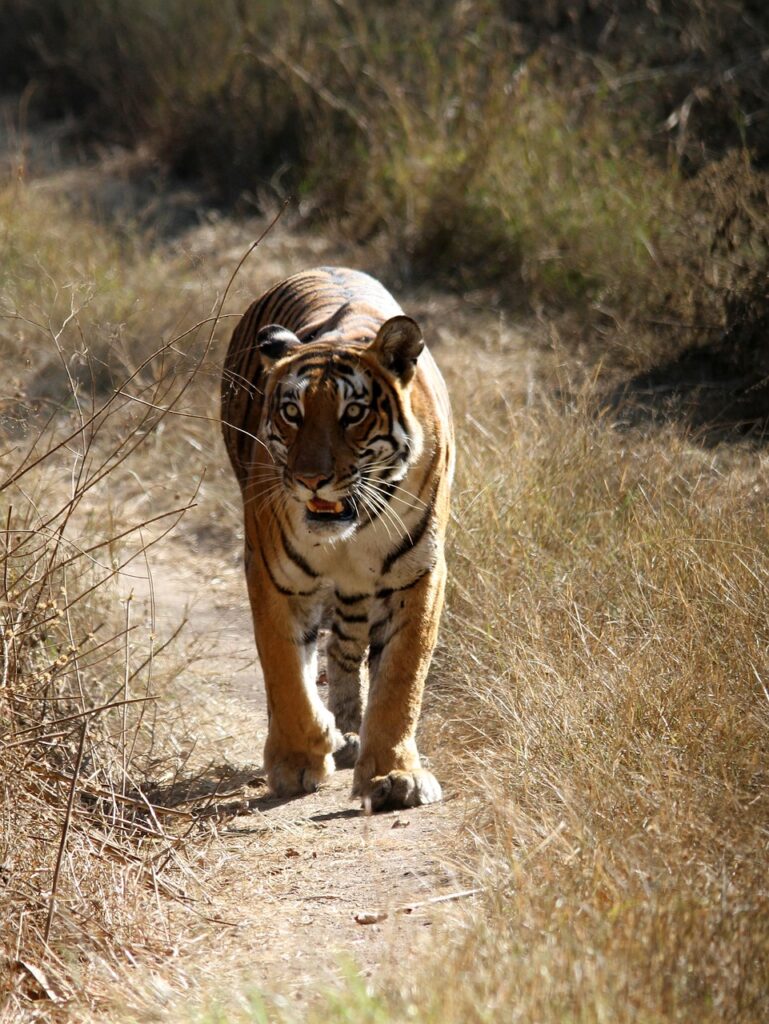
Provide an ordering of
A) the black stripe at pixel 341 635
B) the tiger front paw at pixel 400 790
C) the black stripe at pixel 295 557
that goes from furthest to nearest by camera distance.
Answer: the black stripe at pixel 341 635 → the black stripe at pixel 295 557 → the tiger front paw at pixel 400 790

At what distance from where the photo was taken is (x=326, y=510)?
4.39 metres

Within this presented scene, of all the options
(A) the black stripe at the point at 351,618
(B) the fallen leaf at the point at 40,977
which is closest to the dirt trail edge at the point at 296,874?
(B) the fallen leaf at the point at 40,977

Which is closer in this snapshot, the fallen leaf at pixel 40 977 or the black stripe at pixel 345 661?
the fallen leaf at pixel 40 977

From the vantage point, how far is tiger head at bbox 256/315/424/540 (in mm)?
4367

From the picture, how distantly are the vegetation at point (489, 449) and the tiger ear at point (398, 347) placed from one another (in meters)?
0.63

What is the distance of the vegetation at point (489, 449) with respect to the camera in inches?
126

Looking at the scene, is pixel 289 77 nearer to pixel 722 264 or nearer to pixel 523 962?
pixel 722 264

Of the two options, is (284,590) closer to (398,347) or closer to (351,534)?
(351,534)

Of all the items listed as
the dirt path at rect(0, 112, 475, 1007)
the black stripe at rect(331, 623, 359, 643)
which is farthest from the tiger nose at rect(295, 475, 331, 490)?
the black stripe at rect(331, 623, 359, 643)

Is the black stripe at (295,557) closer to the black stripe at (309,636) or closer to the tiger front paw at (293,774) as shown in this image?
the black stripe at (309,636)

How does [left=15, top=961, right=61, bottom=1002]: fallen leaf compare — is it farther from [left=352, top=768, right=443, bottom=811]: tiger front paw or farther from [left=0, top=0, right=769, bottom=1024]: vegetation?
[left=352, top=768, right=443, bottom=811]: tiger front paw

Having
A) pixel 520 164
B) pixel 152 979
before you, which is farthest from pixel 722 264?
pixel 152 979

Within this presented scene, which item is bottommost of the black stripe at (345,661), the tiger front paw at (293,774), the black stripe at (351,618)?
the black stripe at (345,661)

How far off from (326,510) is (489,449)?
1.98 metres
